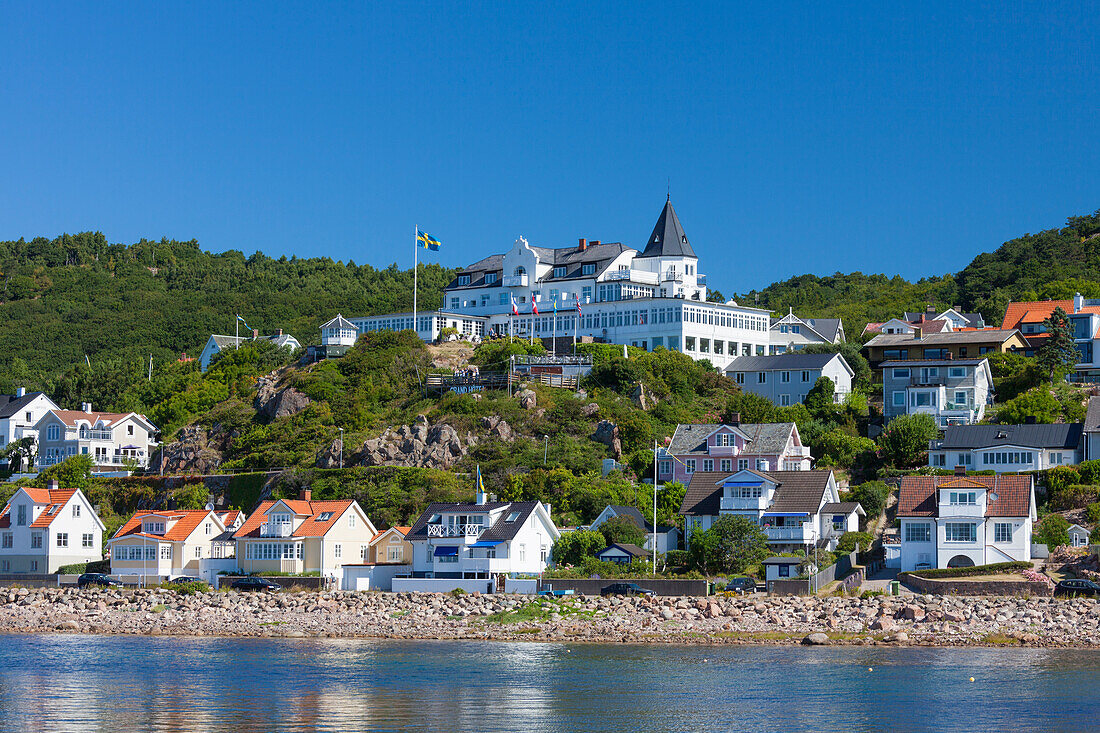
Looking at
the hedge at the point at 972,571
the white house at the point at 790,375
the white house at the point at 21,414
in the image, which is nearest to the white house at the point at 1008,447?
the hedge at the point at 972,571

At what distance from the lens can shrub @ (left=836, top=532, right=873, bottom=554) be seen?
207 feet

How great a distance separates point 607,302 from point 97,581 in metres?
40.8

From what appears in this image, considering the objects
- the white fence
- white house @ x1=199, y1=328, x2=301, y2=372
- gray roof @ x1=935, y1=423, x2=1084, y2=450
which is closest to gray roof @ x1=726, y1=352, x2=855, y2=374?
gray roof @ x1=935, y1=423, x2=1084, y2=450

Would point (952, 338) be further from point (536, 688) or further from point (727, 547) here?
point (536, 688)

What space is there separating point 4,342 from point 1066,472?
119717 mm

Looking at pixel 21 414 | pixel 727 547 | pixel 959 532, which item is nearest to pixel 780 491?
pixel 727 547

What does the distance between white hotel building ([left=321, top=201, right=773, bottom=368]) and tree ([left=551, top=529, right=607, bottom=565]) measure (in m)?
27.9

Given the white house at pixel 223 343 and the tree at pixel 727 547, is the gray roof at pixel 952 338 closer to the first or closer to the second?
the tree at pixel 727 547

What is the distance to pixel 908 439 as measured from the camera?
72.4 meters

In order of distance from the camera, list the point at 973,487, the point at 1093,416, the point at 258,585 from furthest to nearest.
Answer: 1. the point at 1093,416
2. the point at 258,585
3. the point at 973,487

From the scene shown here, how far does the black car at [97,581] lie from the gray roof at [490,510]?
1629 cm

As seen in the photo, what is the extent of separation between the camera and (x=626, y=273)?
98312mm

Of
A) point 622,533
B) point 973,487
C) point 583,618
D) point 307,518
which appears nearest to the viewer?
point 583,618

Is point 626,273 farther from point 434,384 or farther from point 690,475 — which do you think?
point 690,475
